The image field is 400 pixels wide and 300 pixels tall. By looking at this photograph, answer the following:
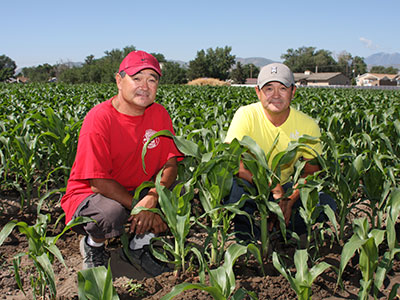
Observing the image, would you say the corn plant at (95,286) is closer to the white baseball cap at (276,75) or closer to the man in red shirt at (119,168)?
the man in red shirt at (119,168)

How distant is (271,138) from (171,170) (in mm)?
833

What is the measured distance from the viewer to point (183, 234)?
2.23 metres

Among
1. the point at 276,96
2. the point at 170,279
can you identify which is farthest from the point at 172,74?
the point at 170,279

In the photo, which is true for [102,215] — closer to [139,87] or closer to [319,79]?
[139,87]

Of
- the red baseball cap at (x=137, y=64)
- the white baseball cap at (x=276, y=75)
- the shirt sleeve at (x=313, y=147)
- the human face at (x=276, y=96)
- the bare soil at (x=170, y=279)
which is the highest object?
the red baseball cap at (x=137, y=64)

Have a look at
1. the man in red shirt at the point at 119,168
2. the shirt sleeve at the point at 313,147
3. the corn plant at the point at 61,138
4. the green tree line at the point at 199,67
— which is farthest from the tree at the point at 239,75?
the man in red shirt at the point at 119,168

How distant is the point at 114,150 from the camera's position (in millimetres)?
2607

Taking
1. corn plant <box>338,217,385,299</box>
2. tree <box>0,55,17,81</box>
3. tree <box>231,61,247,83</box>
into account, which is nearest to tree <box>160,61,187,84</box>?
tree <box>231,61,247,83</box>

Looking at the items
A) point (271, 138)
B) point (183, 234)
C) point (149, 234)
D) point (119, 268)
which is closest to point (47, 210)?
point (119, 268)

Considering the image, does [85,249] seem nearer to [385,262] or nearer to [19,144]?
[19,144]

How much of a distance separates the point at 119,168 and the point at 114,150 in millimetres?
171

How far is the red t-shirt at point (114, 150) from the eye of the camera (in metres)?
2.45

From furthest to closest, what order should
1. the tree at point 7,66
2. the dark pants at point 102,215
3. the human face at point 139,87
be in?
the tree at point 7,66 → the human face at point 139,87 → the dark pants at point 102,215

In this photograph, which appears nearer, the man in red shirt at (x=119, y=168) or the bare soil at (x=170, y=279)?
the bare soil at (x=170, y=279)
